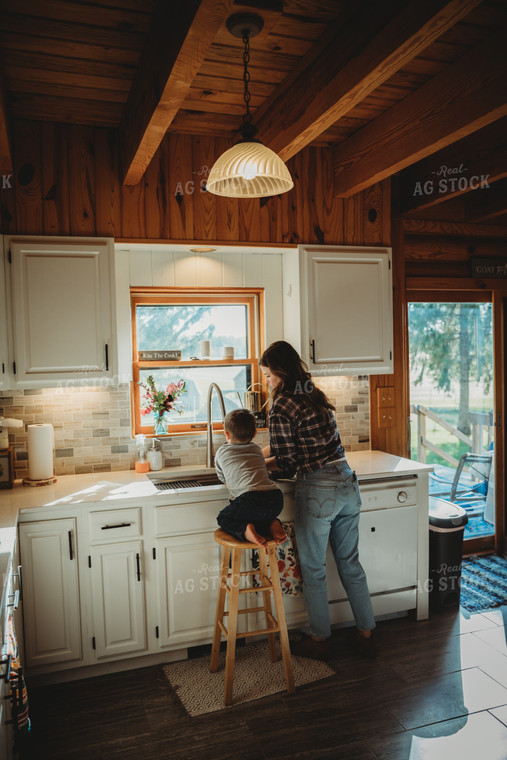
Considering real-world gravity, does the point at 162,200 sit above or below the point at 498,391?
above

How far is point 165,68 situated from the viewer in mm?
2082

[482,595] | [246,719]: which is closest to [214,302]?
[246,719]

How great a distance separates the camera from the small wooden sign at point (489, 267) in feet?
14.1

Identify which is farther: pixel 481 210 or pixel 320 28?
pixel 481 210

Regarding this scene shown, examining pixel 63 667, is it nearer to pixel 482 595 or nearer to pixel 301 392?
pixel 301 392

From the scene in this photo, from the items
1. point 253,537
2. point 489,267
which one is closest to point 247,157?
point 253,537

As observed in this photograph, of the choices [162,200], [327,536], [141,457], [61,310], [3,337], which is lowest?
[327,536]

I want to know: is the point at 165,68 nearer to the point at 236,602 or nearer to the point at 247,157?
the point at 247,157

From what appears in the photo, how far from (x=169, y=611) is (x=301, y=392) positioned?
4.23 ft

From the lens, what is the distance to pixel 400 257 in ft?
13.0

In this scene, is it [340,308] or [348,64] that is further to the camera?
[340,308]

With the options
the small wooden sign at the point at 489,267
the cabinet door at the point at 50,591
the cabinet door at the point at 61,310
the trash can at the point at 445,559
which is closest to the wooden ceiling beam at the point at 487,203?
the small wooden sign at the point at 489,267

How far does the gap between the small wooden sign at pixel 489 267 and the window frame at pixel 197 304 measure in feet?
5.62

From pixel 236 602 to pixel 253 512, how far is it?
0.41m
